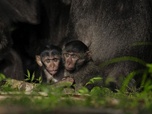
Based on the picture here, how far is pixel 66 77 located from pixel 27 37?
983 mm

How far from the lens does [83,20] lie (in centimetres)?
559

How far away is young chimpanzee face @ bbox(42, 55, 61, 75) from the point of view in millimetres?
5582

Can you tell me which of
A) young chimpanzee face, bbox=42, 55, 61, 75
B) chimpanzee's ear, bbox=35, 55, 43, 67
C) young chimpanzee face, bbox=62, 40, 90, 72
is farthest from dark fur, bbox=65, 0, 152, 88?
chimpanzee's ear, bbox=35, 55, 43, 67

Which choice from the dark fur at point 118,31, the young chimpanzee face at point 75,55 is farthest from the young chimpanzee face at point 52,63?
the dark fur at point 118,31

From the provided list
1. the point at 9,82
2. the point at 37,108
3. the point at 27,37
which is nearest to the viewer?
the point at 37,108

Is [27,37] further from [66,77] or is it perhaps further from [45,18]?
[66,77]

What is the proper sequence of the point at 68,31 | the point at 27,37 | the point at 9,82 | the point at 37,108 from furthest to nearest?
the point at 27,37 → the point at 68,31 → the point at 9,82 → the point at 37,108

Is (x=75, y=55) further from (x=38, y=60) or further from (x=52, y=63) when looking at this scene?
(x=38, y=60)

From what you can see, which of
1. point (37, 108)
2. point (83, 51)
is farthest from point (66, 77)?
point (37, 108)

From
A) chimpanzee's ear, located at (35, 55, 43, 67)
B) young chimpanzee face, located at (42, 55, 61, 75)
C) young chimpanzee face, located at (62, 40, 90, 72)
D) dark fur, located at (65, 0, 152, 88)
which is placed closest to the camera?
dark fur, located at (65, 0, 152, 88)

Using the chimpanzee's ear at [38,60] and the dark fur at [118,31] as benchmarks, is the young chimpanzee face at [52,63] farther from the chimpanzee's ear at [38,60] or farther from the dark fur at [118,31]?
the dark fur at [118,31]

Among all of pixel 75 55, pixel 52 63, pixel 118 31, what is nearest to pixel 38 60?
pixel 52 63

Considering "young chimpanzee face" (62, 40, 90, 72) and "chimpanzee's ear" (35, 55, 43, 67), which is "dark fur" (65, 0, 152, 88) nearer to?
"young chimpanzee face" (62, 40, 90, 72)

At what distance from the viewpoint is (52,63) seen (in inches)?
221
